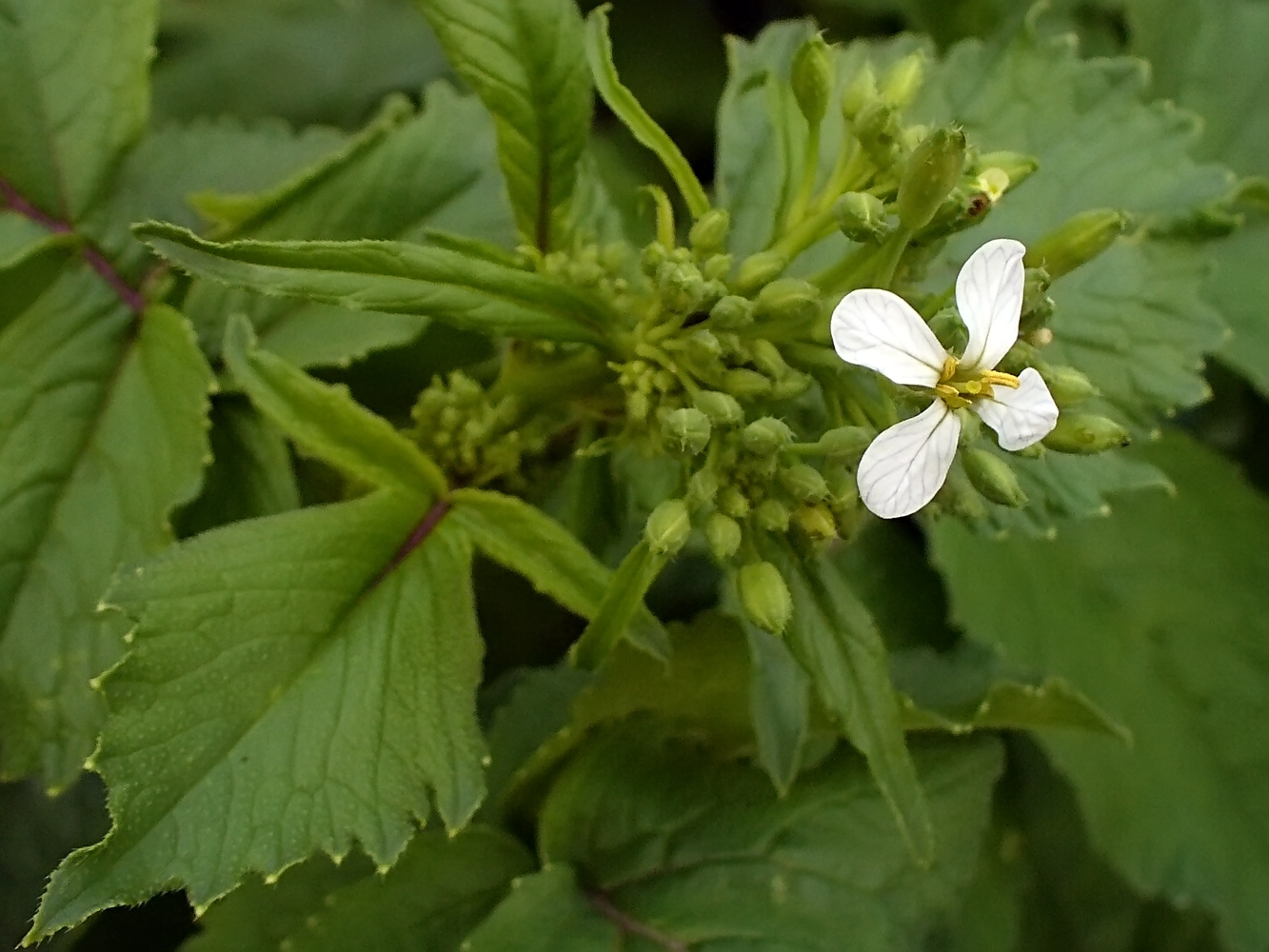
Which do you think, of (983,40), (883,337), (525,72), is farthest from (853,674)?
(983,40)

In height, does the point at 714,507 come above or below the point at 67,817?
above

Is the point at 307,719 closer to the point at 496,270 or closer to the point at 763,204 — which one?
the point at 496,270

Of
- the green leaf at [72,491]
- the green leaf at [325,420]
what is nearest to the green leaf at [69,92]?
the green leaf at [72,491]

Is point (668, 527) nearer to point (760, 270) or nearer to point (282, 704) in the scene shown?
point (760, 270)

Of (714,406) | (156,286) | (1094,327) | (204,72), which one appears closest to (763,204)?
(1094,327)

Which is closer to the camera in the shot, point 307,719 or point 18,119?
point 307,719

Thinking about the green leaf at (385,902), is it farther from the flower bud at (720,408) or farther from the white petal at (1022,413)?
the white petal at (1022,413)
